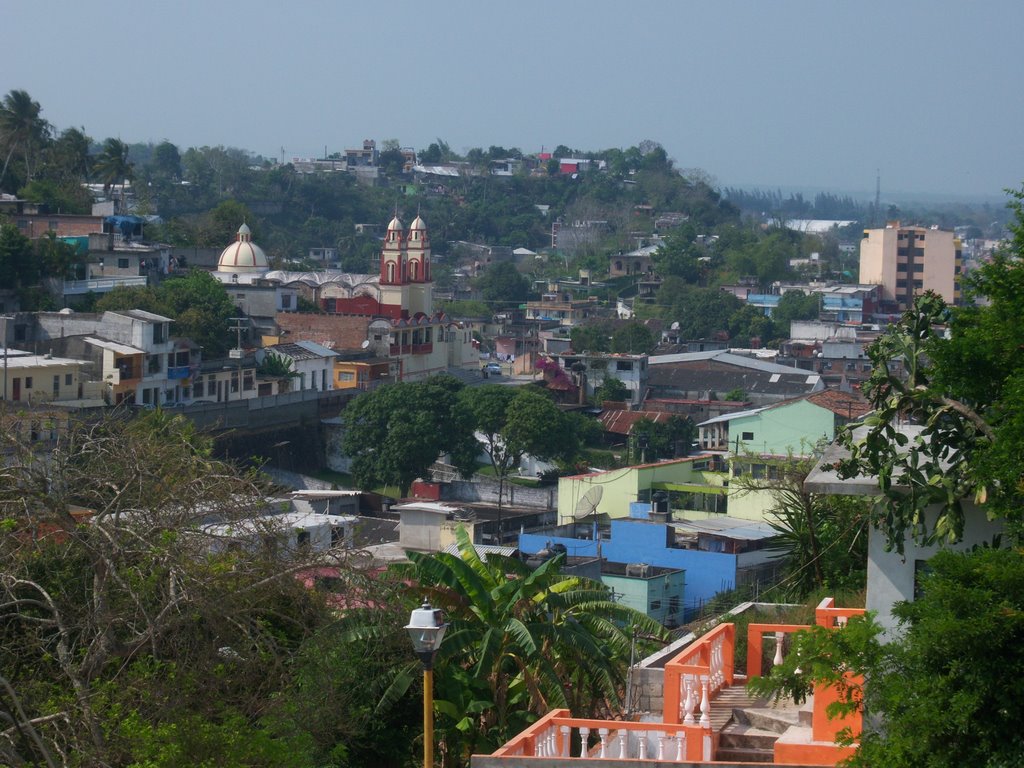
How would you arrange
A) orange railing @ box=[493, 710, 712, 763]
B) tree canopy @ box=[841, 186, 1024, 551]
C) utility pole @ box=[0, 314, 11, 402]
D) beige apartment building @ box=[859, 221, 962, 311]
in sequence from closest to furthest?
1. tree canopy @ box=[841, 186, 1024, 551]
2. orange railing @ box=[493, 710, 712, 763]
3. utility pole @ box=[0, 314, 11, 402]
4. beige apartment building @ box=[859, 221, 962, 311]

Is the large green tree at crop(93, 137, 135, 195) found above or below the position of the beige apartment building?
above

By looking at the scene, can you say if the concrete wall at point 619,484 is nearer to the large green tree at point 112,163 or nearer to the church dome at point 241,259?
the church dome at point 241,259

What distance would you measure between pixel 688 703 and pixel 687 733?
1.30 ft

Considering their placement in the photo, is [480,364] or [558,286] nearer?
[480,364]

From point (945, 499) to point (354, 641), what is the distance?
172 inches

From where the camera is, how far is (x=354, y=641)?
395 inches

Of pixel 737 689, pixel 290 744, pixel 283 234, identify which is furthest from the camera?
pixel 283 234

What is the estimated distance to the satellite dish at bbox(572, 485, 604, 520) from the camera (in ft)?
89.4

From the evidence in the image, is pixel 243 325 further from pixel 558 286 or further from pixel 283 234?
pixel 283 234

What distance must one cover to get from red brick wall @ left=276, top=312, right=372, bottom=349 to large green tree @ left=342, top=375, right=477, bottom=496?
35.0 feet

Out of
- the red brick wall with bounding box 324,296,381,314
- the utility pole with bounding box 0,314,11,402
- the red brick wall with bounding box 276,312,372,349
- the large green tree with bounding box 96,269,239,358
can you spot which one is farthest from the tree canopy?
the red brick wall with bounding box 324,296,381,314

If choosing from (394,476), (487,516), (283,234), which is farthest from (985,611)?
(283,234)

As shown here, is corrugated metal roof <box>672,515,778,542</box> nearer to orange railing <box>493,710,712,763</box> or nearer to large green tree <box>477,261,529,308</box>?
orange railing <box>493,710,712,763</box>

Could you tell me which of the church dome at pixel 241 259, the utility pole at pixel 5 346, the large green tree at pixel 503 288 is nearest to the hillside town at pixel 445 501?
the church dome at pixel 241 259
